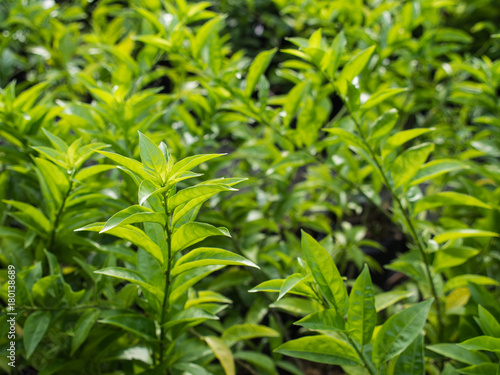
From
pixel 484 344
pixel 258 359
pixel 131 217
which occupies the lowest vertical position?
pixel 258 359

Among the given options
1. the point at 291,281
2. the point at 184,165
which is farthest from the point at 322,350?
the point at 184,165

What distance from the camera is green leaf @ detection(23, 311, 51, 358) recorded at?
2.49 feet

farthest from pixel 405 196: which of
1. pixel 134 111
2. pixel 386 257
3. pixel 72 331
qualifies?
pixel 386 257

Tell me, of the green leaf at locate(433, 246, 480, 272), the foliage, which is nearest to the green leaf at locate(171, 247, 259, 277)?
the foliage

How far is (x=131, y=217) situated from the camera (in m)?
0.55

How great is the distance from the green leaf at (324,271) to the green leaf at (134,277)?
0.27m

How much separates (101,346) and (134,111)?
0.55 meters

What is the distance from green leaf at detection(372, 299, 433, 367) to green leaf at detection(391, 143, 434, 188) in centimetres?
29

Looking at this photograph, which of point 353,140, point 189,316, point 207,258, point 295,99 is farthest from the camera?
point 295,99

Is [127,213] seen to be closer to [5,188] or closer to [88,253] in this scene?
[88,253]

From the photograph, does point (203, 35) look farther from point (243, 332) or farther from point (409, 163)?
point (243, 332)

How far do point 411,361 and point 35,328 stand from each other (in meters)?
0.72

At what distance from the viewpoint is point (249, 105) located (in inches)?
42.1

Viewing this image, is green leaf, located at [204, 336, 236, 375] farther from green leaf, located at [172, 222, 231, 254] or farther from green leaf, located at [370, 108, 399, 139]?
green leaf, located at [370, 108, 399, 139]
